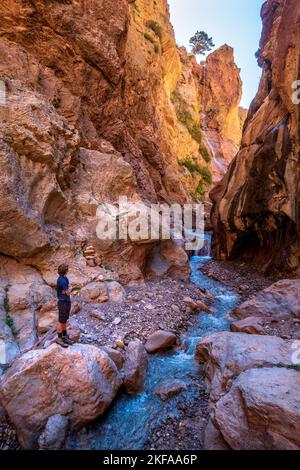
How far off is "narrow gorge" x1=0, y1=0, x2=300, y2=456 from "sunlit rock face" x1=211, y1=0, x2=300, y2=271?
0.09m

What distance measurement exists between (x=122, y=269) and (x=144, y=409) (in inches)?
233

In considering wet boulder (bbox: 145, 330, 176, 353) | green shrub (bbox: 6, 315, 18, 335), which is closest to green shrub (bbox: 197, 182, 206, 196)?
wet boulder (bbox: 145, 330, 176, 353)

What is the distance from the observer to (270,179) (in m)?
13.9

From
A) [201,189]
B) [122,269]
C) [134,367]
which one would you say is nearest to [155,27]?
[201,189]

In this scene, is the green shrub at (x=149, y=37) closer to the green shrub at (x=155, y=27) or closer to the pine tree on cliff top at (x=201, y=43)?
the green shrub at (x=155, y=27)

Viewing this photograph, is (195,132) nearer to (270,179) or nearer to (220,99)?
(220,99)

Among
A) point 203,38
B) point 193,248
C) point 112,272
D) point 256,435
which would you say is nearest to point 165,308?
point 112,272

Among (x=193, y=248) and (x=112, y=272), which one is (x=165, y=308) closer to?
(x=112, y=272)

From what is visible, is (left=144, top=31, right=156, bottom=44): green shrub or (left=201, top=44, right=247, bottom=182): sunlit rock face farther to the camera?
(left=201, top=44, right=247, bottom=182): sunlit rock face

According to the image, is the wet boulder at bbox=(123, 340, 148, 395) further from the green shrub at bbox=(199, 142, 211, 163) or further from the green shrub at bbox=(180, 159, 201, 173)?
the green shrub at bbox=(199, 142, 211, 163)

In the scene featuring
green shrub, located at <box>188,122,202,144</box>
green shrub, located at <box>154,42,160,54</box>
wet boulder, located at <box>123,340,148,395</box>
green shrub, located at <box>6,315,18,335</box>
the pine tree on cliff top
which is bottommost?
wet boulder, located at <box>123,340,148,395</box>

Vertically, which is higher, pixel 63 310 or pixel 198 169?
pixel 198 169

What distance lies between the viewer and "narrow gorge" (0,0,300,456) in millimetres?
4512
